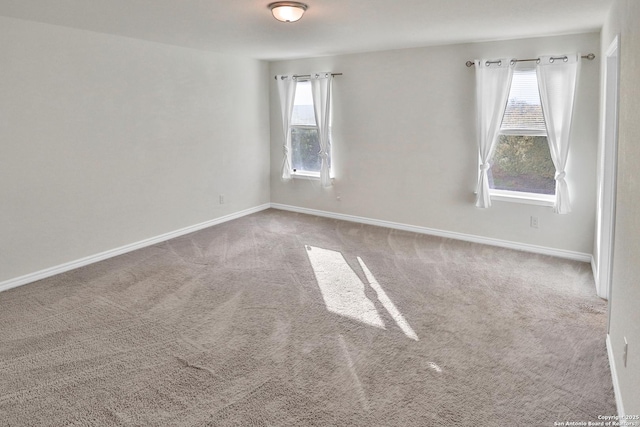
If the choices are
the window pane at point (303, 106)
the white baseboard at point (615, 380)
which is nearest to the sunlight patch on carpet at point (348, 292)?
the white baseboard at point (615, 380)

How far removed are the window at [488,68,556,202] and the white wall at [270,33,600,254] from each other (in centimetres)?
19

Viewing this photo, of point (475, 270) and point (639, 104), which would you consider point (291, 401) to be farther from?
point (475, 270)

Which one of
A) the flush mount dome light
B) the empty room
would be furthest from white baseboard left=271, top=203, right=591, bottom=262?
the flush mount dome light

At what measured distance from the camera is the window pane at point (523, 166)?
15.5 feet

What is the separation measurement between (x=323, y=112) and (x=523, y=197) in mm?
2827

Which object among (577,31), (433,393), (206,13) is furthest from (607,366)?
(206,13)

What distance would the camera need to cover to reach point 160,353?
2.88 metres

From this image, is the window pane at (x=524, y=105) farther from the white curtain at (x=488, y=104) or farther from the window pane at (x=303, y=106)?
the window pane at (x=303, y=106)

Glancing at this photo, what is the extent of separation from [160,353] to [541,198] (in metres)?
4.12

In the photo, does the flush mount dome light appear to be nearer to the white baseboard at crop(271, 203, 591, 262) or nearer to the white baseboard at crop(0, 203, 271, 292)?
the white baseboard at crop(0, 203, 271, 292)

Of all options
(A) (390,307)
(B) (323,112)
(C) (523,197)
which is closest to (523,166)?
(C) (523,197)

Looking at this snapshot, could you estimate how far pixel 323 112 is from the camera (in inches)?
241

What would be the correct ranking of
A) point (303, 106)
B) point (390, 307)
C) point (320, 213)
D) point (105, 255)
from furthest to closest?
point (320, 213)
point (303, 106)
point (105, 255)
point (390, 307)

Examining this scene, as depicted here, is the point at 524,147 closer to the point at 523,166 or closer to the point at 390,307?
the point at 523,166
